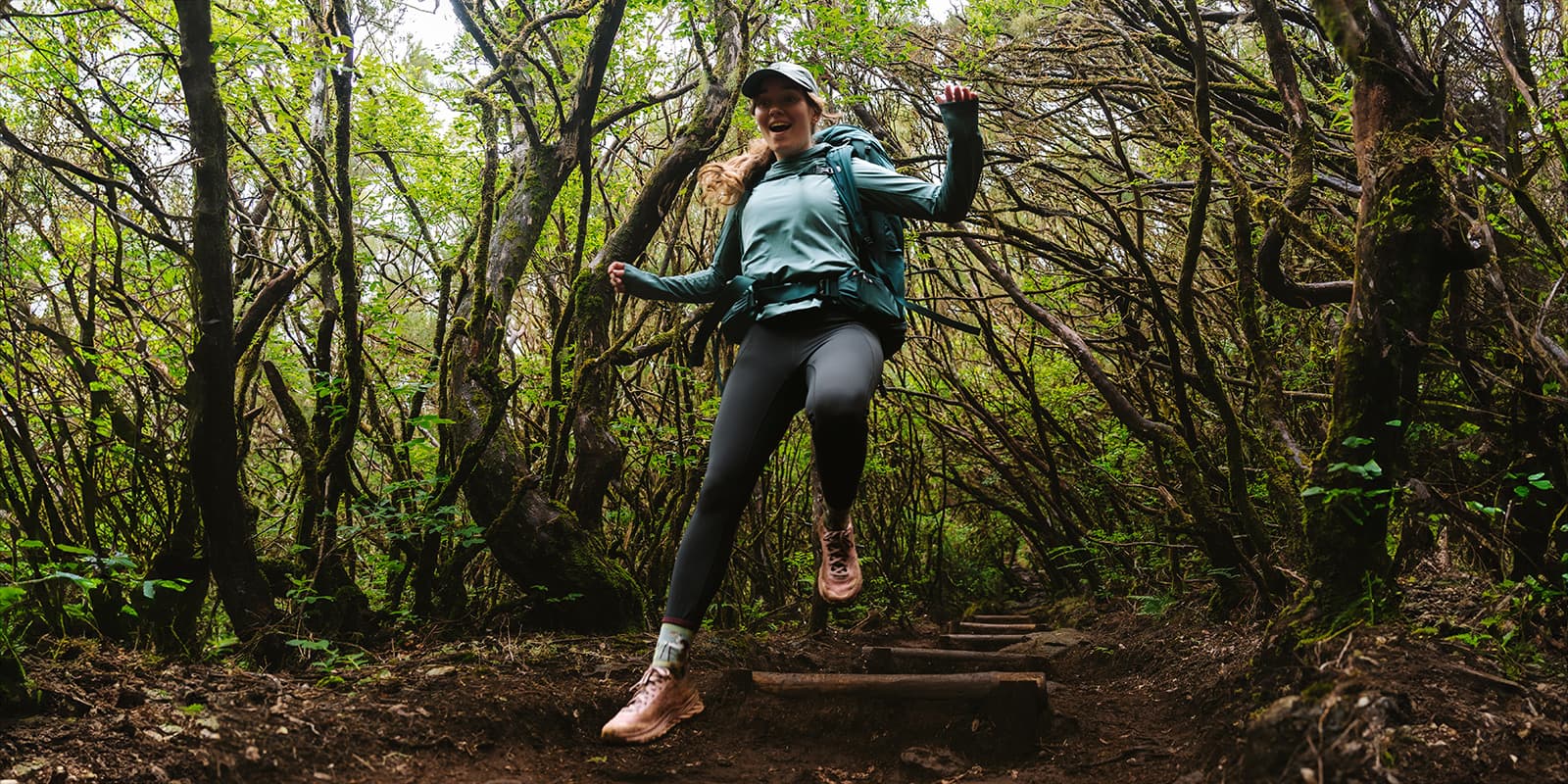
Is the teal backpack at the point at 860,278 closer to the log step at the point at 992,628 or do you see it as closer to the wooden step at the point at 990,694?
the wooden step at the point at 990,694

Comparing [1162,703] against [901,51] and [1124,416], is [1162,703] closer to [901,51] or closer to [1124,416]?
[1124,416]

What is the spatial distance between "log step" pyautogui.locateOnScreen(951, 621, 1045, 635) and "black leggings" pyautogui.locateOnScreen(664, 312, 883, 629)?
130 inches

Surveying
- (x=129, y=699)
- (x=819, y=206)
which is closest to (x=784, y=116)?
(x=819, y=206)

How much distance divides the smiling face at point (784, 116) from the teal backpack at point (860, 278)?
3.6 inches

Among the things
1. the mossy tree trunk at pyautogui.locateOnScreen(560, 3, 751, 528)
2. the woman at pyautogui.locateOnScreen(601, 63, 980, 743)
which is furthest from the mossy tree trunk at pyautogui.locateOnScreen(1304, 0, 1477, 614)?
the mossy tree trunk at pyautogui.locateOnScreen(560, 3, 751, 528)

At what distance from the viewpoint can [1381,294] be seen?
223 centimetres

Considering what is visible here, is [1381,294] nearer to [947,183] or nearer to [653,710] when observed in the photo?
[947,183]

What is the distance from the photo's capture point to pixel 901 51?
6.16m

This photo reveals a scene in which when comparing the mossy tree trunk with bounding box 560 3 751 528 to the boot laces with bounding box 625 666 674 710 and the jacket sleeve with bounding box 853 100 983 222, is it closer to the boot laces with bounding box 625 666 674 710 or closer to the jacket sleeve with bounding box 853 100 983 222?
the jacket sleeve with bounding box 853 100 983 222

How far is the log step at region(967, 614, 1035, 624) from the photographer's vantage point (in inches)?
244

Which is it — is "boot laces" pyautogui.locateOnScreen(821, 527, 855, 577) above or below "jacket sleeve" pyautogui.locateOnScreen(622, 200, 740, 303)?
below

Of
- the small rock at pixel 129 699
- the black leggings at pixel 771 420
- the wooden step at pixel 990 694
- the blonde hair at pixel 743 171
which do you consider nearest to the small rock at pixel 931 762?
the wooden step at pixel 990 694

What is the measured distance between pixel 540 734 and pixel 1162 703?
2037mm

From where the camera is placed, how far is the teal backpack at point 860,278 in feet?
8.63
